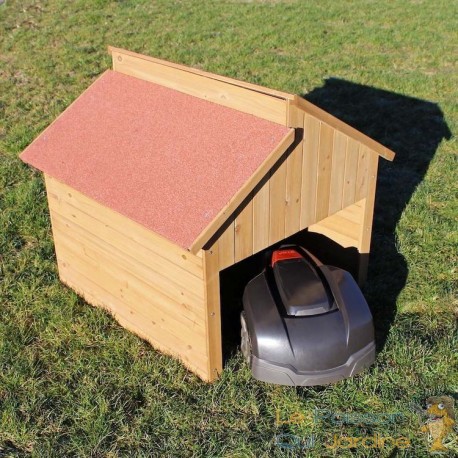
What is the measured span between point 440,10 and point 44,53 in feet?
24.2

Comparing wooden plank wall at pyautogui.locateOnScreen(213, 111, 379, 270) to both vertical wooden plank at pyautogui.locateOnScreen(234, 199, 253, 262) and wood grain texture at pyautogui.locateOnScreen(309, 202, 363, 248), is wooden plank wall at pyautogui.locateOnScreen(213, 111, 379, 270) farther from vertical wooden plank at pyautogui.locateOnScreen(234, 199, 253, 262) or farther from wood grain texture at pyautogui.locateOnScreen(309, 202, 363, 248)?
wood grain texture at pyautogui.locateOnScreen(309, 202, 363, 248)

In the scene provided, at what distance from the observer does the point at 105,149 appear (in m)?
4.59

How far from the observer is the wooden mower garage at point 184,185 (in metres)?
3.91

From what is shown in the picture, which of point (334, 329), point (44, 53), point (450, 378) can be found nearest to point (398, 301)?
point (450, 378)

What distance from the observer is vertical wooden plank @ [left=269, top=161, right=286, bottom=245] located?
4.08 metres

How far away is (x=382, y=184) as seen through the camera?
23.0ft

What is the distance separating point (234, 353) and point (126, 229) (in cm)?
109

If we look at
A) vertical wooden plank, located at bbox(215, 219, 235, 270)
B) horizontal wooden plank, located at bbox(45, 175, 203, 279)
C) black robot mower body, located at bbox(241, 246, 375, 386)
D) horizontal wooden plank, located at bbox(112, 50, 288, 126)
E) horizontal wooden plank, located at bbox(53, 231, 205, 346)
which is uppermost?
horizontal wooden plank, located at bbox(112, 50, 288, 126)

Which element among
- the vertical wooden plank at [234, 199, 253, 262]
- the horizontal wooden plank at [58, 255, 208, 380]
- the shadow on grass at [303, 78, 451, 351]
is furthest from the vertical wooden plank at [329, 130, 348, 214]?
the horizontal wooden plank at [58, 255, 208, 380]

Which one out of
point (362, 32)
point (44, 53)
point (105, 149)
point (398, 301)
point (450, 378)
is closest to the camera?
point (450, 378)

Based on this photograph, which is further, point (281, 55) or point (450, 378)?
point (281, 55)

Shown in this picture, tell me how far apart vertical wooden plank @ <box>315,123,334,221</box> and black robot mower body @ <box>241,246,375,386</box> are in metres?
0.57

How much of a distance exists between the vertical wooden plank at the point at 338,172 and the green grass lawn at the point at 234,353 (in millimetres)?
916

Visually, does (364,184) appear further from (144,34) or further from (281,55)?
(144,34)
